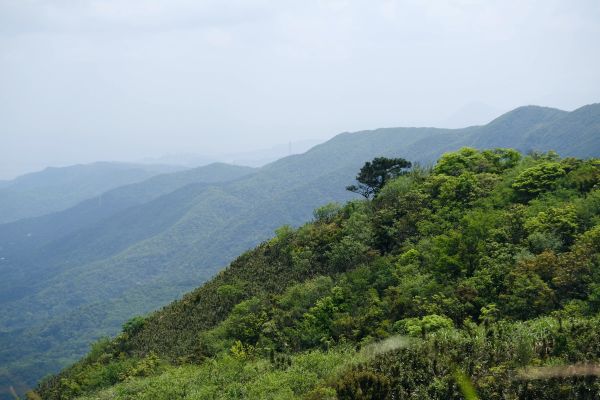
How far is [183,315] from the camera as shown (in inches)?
1914

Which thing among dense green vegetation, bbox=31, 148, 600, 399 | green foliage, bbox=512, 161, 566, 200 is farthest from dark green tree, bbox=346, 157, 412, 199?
green foliage, bbox=512, 161, 566, 200

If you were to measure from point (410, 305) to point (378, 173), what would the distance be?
27.3 m

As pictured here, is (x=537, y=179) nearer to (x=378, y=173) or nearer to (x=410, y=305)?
(x=410, y=305)

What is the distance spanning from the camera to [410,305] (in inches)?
1081

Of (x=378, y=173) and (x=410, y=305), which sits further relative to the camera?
(x=378, y=173)

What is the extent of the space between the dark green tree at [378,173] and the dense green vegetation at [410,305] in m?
4.40

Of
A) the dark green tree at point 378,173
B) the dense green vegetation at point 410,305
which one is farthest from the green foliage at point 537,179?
the dark green tree at point 378,173

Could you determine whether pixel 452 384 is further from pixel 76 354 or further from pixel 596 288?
pixel 76 354

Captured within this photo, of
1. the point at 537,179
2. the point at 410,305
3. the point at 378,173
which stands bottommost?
the point at 410,305

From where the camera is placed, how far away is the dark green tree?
53031 millimetres

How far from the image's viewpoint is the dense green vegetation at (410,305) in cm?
1606

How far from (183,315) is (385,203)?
74.2 feet

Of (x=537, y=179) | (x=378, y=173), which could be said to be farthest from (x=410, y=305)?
(x=378, y=173)

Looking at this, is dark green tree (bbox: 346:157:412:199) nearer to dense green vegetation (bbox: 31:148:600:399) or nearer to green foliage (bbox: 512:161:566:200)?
dense green vegetation (bbox: 31:148:600:399)
